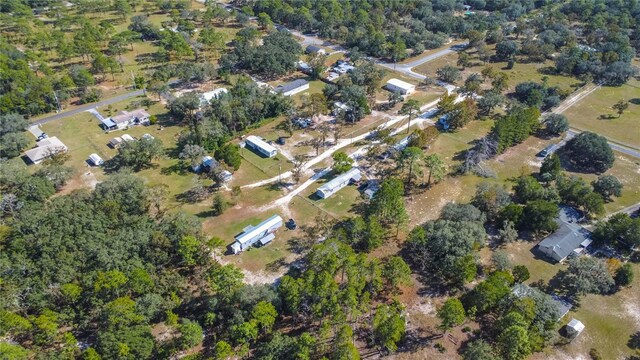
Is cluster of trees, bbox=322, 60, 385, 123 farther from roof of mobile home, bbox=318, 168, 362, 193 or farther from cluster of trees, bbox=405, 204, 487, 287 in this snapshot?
cluster of trees, bbox=405, 204, 487, 287

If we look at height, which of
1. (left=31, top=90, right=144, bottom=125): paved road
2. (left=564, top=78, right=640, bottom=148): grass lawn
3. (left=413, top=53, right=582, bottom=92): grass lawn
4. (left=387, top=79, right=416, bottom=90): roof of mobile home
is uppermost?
(left=387, top=79, right=416, bottom=90): roof of mobile home

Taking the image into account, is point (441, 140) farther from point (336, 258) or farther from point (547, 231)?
point (336, 258)

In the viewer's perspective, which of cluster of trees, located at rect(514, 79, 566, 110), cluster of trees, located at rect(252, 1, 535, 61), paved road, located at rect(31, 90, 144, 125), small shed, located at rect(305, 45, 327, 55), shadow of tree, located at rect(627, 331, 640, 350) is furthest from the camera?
cluster of trees, located at rect(252, 1, 535, 61)

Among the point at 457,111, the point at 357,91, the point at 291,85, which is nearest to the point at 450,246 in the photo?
the point at 457,111

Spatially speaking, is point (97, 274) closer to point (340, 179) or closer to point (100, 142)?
point (340, 179)

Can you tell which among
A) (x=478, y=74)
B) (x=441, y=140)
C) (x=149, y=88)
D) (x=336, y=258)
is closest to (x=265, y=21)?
(x=149, y=88)

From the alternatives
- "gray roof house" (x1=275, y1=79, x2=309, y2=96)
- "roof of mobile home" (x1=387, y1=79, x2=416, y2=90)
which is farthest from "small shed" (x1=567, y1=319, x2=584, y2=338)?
"gray roof house" (x1=275, y1=79, x2=309, y2=96)
